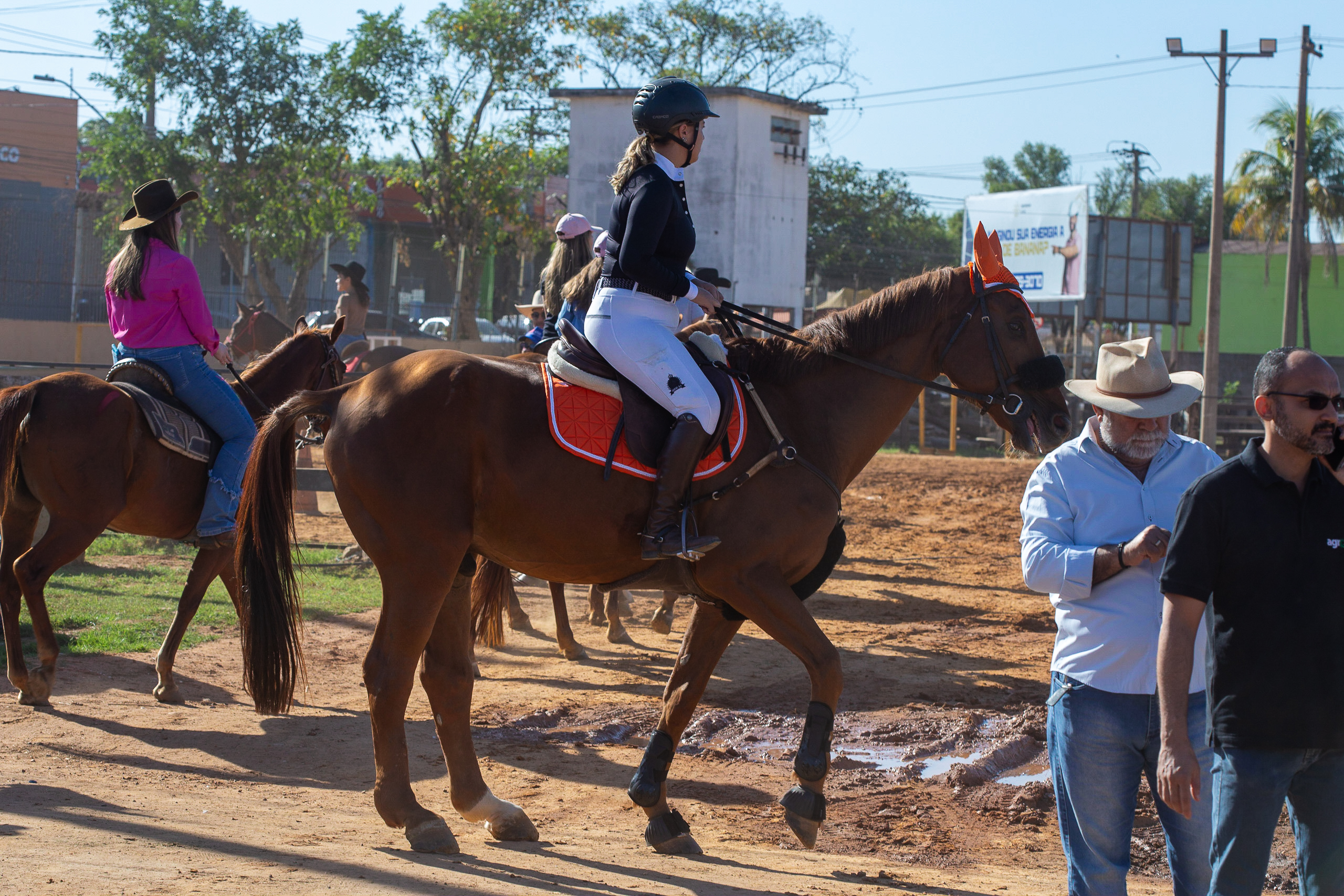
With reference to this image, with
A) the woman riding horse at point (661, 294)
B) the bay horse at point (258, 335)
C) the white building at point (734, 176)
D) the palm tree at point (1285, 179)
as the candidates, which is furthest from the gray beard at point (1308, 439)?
the palm tree at point (1285, 179)

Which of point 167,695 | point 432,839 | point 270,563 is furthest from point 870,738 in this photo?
point 167,695

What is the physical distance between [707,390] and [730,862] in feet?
6.39

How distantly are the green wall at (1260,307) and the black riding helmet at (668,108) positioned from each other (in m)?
44.5

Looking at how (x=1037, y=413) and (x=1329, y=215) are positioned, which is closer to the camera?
(x=1037, y=413)

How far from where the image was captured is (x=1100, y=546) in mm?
3494

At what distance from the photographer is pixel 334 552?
12828 millimetres

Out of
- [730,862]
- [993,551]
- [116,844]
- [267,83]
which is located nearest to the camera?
[116,844]

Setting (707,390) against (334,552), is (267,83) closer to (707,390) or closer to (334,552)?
(334,552)

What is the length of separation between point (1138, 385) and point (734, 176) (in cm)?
2987

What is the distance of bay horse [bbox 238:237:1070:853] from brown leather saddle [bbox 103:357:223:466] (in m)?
2.10

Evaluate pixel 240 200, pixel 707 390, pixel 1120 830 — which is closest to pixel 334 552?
pixel 707 390

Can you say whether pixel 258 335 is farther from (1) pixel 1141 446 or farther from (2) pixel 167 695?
(1) pixel 1141 446

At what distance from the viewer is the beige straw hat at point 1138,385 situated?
3.51 metres

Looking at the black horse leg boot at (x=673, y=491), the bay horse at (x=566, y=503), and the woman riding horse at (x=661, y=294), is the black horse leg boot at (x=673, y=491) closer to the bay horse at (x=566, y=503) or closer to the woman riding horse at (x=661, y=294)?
the woman riding horse at (x=661, y=294)
